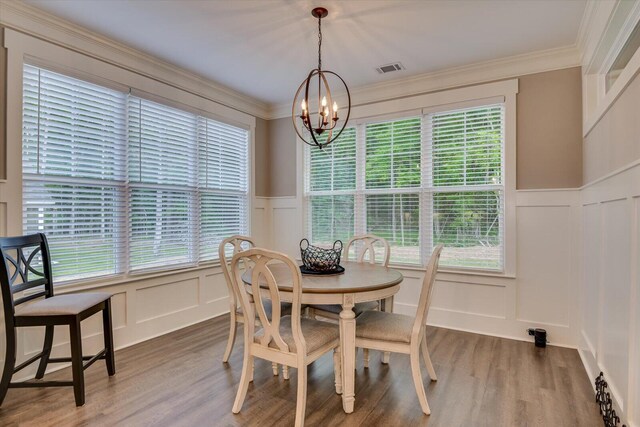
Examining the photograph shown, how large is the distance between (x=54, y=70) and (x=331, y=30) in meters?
2.17

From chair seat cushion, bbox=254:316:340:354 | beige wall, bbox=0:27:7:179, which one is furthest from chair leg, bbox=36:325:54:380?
chair seat cushion, bbox=254:316:340:354

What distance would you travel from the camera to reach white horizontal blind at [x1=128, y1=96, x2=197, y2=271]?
3.26m

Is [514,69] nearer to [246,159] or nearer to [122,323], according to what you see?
[246,159]

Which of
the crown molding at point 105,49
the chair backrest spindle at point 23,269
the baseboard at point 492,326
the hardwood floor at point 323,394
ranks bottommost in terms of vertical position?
the hardwood floor at point 323,394

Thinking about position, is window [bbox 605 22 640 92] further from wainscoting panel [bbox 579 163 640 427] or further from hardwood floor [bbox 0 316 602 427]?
hardwood floor [bbox 0 316 602 427]

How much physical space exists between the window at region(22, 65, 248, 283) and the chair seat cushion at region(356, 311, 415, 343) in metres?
2.22

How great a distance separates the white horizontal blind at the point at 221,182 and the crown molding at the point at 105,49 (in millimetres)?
356

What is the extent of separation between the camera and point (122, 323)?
314 centimetres

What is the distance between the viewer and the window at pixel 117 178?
8.65 ft

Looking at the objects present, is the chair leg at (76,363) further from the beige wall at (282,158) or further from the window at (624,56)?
the window at (624,56)

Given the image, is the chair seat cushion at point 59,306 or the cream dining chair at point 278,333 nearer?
the cream dining chair at point 278,333

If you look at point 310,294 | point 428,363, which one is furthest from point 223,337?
point 428,363

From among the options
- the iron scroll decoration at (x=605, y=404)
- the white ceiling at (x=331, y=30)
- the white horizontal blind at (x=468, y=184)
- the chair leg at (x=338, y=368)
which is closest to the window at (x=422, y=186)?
the white horizontal blind at (x=468, y=184)

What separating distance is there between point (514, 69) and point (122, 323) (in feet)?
14.3
